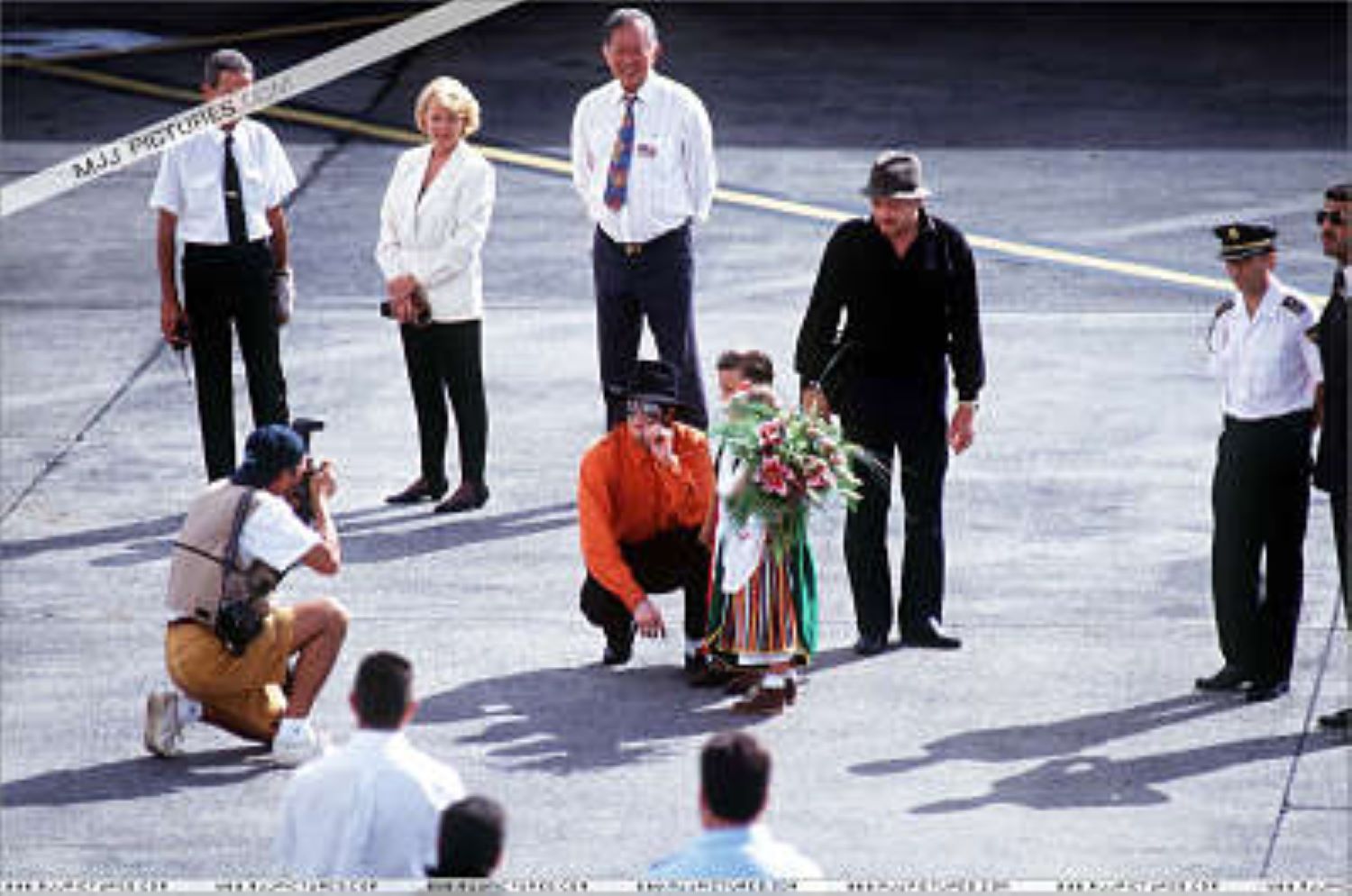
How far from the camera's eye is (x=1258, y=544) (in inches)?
495

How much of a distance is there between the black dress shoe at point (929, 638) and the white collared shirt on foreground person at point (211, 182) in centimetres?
381

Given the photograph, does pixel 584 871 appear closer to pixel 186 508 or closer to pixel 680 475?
pixel 680 475

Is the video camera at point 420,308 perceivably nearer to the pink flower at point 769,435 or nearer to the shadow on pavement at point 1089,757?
the pink flower at point 769,435

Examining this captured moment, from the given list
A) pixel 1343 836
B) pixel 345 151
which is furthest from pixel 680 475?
pixel 345 151

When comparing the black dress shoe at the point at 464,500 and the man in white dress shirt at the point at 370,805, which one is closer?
the man in white dress shirt at the point at 370,805

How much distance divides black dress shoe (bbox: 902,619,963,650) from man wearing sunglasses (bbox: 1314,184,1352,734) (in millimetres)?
1672

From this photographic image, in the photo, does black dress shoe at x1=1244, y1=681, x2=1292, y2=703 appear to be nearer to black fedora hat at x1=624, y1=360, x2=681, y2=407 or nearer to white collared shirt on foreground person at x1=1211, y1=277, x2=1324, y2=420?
white collared shirt on foreground person at x1=1211, y1=277, x2=1324, y2=420

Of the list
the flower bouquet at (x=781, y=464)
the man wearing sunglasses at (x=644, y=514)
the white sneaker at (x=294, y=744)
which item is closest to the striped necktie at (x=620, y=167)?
the man wearing sunglasses at (x=644, y=514)

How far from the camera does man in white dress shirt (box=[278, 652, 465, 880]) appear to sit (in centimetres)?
872

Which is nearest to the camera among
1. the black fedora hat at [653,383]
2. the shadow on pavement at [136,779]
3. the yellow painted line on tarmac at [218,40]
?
the shadow on pavement at [136,779]

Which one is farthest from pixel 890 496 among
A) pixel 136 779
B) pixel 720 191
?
pixel 720 191

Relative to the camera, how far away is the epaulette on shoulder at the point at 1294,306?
40.0 ft

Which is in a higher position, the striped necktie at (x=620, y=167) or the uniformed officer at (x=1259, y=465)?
the striped necktie at (x=620, y=167)

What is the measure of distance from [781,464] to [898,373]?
1037 mm
